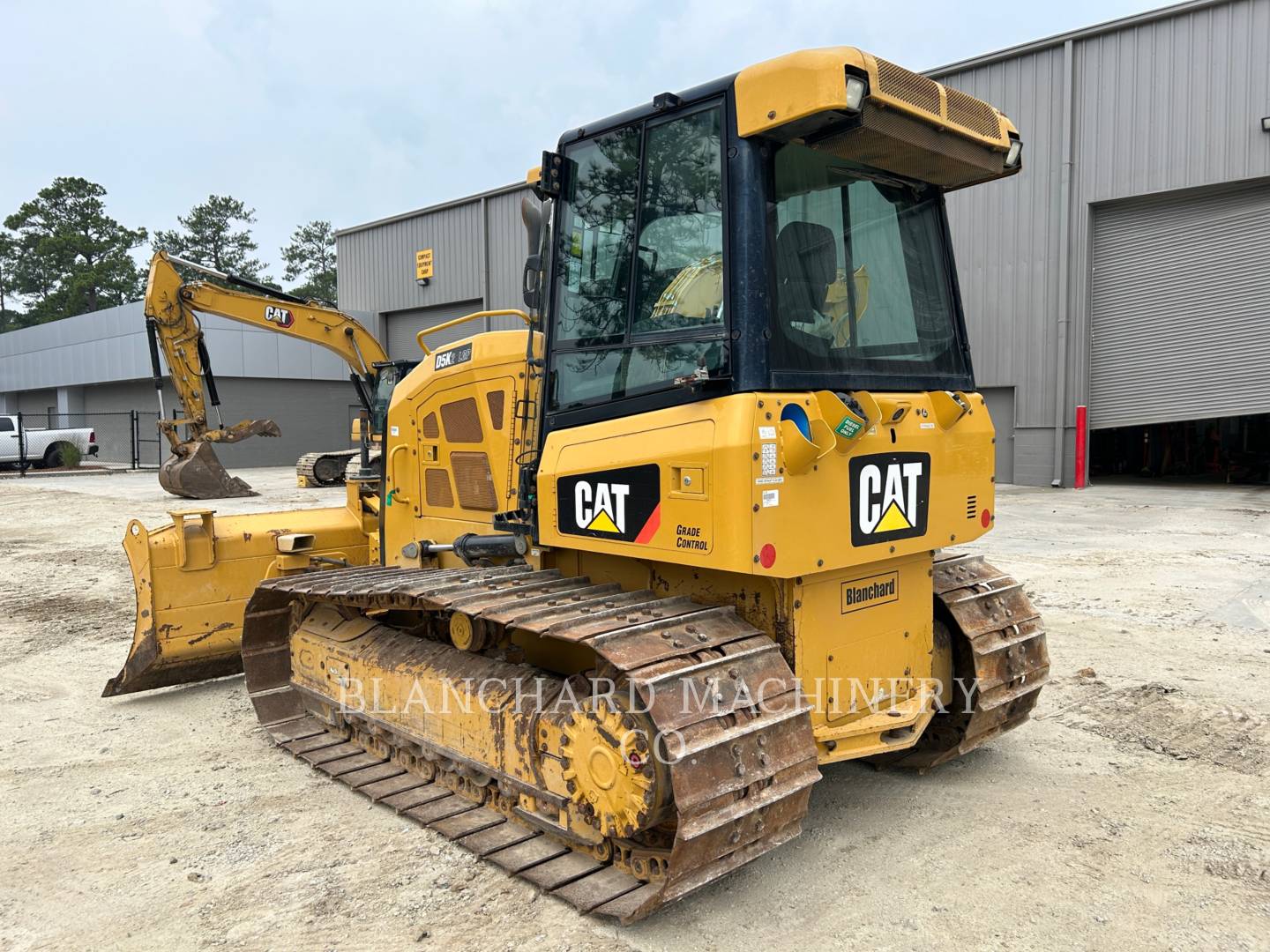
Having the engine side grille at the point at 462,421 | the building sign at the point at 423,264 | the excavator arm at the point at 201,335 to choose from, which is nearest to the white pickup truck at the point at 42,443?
the building sign at the point at 423,264

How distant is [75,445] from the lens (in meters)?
28.9

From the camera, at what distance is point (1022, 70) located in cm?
1797

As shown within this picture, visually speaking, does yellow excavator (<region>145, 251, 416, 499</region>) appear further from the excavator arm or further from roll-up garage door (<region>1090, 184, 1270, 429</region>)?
roll-up garage door (<region>1090, 184, 1270, 429</region>)

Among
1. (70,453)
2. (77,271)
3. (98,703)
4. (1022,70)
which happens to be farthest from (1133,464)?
(77,271)

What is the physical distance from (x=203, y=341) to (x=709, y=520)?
16.4 m

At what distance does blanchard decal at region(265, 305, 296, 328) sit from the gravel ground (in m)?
11.1

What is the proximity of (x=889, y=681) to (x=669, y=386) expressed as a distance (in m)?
1.58

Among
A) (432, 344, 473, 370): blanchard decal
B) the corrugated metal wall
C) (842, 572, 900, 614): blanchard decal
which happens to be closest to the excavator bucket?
(432, 344, 473, 370): blanchard decal

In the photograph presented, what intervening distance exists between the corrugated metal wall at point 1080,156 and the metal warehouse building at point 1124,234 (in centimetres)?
3

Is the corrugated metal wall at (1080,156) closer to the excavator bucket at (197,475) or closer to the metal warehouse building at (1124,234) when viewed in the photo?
the metal warehouse building at (1124,234)

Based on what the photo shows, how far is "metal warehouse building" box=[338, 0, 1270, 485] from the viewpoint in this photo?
1595cm

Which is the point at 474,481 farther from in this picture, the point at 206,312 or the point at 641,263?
the point at 206,312

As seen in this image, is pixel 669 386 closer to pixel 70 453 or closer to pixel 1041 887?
pixel 1041 887

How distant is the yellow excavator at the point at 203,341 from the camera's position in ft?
53.6
